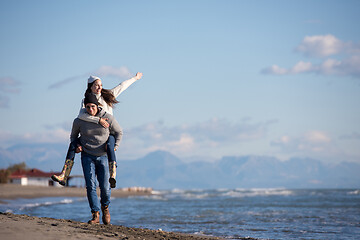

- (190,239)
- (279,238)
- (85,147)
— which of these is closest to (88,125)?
(85,147)

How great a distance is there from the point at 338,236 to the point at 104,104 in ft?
25.0

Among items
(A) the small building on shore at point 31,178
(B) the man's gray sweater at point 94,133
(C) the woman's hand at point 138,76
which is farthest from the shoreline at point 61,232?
(A) the small building on shore at point 31,178

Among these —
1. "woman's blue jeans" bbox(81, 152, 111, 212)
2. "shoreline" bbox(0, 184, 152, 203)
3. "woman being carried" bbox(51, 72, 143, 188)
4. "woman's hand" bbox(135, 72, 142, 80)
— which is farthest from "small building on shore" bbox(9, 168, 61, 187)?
"woman being carried" bbox(51, 72, 143, 188)

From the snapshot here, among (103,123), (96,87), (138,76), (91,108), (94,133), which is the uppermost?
(138,76)

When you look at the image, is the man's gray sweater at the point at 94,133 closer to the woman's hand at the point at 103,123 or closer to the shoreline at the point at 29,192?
the woman's hand at the point at 103,123

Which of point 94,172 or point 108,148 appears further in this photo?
point 94,172

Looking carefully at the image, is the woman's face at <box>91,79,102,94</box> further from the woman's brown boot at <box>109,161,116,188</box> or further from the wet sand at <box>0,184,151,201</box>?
the wet sand at <box>0,184,151,201</box>

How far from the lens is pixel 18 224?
7.17m

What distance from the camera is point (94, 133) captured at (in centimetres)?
777

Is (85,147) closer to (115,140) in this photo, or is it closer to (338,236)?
(115,140)

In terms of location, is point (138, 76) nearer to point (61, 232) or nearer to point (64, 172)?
point (64, 172)

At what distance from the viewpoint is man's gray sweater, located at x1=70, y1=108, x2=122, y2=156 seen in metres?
7.77

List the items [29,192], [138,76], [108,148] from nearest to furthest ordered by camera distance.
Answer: [108,148], [138,76], [29,192]

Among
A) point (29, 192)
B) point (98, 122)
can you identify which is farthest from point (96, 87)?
point (29, 192)
